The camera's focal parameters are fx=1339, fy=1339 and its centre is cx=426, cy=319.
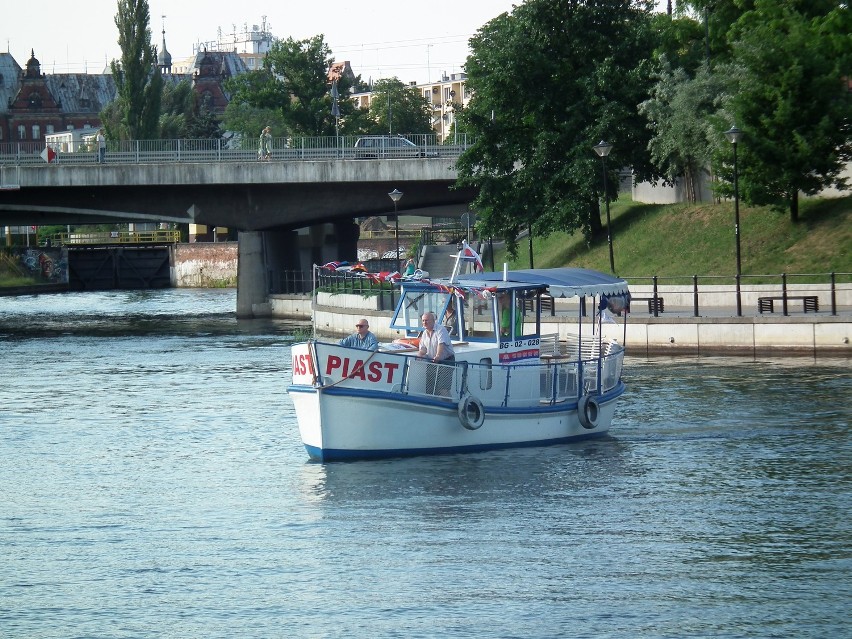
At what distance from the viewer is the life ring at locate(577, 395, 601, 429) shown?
26031 mm

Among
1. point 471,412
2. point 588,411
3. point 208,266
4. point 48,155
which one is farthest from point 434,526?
point 208,266

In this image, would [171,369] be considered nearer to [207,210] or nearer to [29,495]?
[29,495]

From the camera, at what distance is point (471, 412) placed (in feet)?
79.1

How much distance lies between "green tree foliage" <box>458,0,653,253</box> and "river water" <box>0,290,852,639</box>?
999 inches

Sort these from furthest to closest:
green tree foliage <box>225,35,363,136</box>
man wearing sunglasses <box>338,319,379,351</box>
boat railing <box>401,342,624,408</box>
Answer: green tree foliage <box>225,35,363,136</box>, man wearing sunglasses <box>338,319,379,351</box>, boat railing <box>401,342,624,408</box>

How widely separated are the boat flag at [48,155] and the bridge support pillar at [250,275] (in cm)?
1010

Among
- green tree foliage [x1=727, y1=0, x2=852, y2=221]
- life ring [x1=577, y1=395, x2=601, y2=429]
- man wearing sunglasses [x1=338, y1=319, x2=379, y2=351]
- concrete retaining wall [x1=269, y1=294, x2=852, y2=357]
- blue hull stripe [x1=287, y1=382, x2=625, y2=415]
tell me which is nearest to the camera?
blue hull stripe [x1=287, y1=382, x2=625, y2=415]

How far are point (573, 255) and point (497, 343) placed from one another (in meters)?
36.2

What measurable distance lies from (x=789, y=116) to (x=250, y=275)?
3069cm

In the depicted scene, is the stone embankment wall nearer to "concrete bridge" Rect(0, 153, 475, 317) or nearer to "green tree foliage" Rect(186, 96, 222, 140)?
"green tree foliage" Rect(186, 96, 222, 140)

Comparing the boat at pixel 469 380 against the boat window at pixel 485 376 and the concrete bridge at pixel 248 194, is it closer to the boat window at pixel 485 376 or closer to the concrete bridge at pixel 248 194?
the boat window at pixel 485 376

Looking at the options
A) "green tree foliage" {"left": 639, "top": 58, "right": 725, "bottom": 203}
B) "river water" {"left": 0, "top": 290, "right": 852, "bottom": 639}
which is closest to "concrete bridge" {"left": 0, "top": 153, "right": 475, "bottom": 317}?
"green tree foliage" {"left": 639, "top": 58, "right": 725, "bottom": 203}

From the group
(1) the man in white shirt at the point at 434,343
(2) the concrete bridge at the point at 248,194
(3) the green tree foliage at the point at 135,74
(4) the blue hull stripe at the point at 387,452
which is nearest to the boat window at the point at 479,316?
(1) the man in white shirt at the point at 434,343

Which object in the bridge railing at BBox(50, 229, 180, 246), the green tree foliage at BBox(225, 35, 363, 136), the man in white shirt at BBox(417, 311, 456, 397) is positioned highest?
the green tree foliage at BBox(225, 35, 363, 136)
